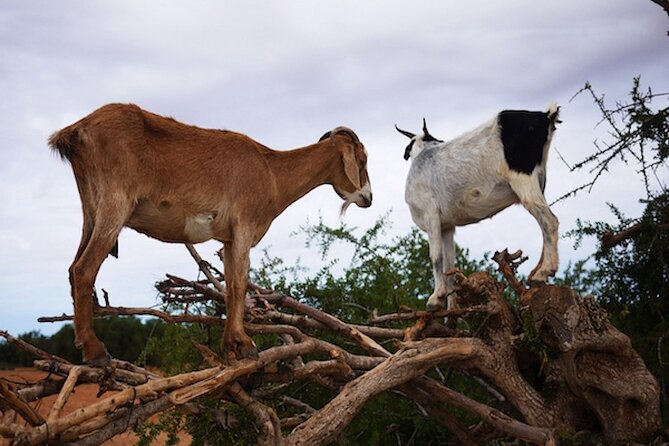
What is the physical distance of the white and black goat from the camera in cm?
630

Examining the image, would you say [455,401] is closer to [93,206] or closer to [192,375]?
[192,375]

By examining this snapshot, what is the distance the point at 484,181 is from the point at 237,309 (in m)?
2.45

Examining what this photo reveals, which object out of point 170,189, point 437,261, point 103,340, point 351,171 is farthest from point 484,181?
point 103,340

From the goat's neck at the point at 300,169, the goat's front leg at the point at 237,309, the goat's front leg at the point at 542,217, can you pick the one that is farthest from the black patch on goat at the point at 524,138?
the goat's front leg at the point at 237,309

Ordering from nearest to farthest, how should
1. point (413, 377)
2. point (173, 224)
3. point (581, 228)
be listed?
1. point (173, 224)
2. point (413, 377)
3. point (581, 228)

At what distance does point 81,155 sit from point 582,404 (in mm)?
4553

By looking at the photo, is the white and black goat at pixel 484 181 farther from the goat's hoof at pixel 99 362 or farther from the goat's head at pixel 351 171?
the goat's hoof at pixel 99 362

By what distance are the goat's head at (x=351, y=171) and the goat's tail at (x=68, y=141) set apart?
1.93 m

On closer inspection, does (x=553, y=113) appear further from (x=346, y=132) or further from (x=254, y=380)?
(x=254, y=380)

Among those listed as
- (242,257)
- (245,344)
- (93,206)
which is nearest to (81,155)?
(93,206)

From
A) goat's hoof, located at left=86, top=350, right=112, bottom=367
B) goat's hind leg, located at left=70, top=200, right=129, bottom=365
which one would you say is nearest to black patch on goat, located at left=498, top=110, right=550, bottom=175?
goat's hind leg, located at left=70, top=200, right=129, bottom=365

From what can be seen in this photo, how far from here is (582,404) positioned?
6746 millimetres

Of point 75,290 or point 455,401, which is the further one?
point 455,401

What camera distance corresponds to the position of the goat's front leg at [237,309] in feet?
16.7
